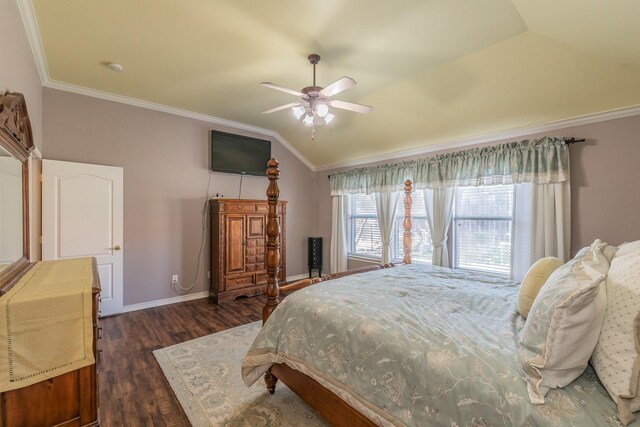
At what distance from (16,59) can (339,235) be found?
15.1ft

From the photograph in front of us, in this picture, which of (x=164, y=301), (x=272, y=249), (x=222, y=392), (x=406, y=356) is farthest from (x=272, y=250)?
(x=164, y=301)

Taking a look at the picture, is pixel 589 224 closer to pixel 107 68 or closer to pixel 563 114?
pixel 563 114

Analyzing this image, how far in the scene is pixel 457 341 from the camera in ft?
4.28

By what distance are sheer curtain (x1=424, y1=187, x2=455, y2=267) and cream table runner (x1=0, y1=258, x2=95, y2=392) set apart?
396 cm

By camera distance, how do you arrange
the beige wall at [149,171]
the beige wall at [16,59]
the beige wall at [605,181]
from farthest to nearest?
the beige wall at [149,171] → the beige wall at [605,181] → the beige wall at [16,59]

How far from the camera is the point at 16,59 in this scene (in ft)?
6.83

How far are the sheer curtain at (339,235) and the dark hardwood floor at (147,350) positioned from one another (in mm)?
1705

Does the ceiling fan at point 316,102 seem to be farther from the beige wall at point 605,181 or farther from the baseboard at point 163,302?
the baseboard at point 163,302

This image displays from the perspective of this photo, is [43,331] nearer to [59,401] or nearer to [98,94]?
[59,401]

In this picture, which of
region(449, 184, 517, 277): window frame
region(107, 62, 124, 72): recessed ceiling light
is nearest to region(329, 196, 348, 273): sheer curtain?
region(449, 184, 517, 277): window frame

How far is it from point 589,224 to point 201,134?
5.10 m

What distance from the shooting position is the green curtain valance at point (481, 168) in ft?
10.3

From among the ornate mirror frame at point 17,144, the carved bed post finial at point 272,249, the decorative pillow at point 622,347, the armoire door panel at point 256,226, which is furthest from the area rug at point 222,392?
the armoire door panel at point 256,226

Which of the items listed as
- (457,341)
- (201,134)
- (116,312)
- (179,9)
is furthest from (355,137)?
(116,312)
